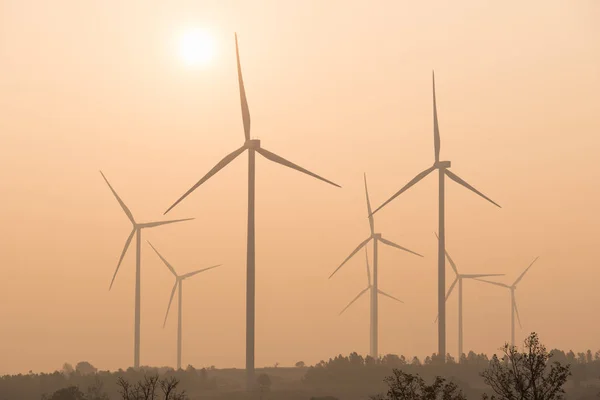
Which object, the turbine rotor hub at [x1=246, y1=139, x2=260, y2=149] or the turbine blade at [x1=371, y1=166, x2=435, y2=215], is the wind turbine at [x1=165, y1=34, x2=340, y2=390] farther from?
the turbine blade at [x1=371, y1=166, x2=435, y2=215]

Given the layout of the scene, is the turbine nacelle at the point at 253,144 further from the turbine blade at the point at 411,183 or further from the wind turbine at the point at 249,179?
the turbine blade at the point at 411,183

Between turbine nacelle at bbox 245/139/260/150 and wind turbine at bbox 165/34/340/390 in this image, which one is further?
turbine nacelle at bbox 245/139/260/150

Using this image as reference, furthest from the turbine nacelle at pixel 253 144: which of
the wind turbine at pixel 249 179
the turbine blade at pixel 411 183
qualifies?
the turbine blade at pixel 411 183

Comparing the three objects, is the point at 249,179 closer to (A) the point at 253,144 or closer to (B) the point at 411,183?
(A) the point at 253,144

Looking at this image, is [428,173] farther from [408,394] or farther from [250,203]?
[408,394]

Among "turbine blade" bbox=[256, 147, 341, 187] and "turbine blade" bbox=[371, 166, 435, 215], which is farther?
"turbine blade" bbox=[371, 166, 435, 215]

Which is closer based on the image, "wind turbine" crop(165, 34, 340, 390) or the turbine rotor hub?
"wind turbine" crop(165, 34, 340, 390)

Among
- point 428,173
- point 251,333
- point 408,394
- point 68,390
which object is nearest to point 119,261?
point 68,390

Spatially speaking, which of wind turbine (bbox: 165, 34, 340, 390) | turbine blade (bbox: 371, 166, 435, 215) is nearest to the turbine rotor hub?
wind turbine (bbox: 165, 34, 340, 390)

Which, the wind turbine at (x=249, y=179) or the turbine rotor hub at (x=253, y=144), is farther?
the turbine rotor hub at (x=253, y=144)

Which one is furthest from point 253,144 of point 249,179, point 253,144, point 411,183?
point 411,183

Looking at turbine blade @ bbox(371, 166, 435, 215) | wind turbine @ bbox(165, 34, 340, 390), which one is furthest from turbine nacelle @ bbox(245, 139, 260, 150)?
turbine blade @ bbox(371, 166, 435, 215)

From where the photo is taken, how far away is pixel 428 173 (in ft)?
648

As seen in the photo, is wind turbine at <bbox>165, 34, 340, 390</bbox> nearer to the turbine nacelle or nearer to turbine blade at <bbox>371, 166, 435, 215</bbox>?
the turbine nacelle
